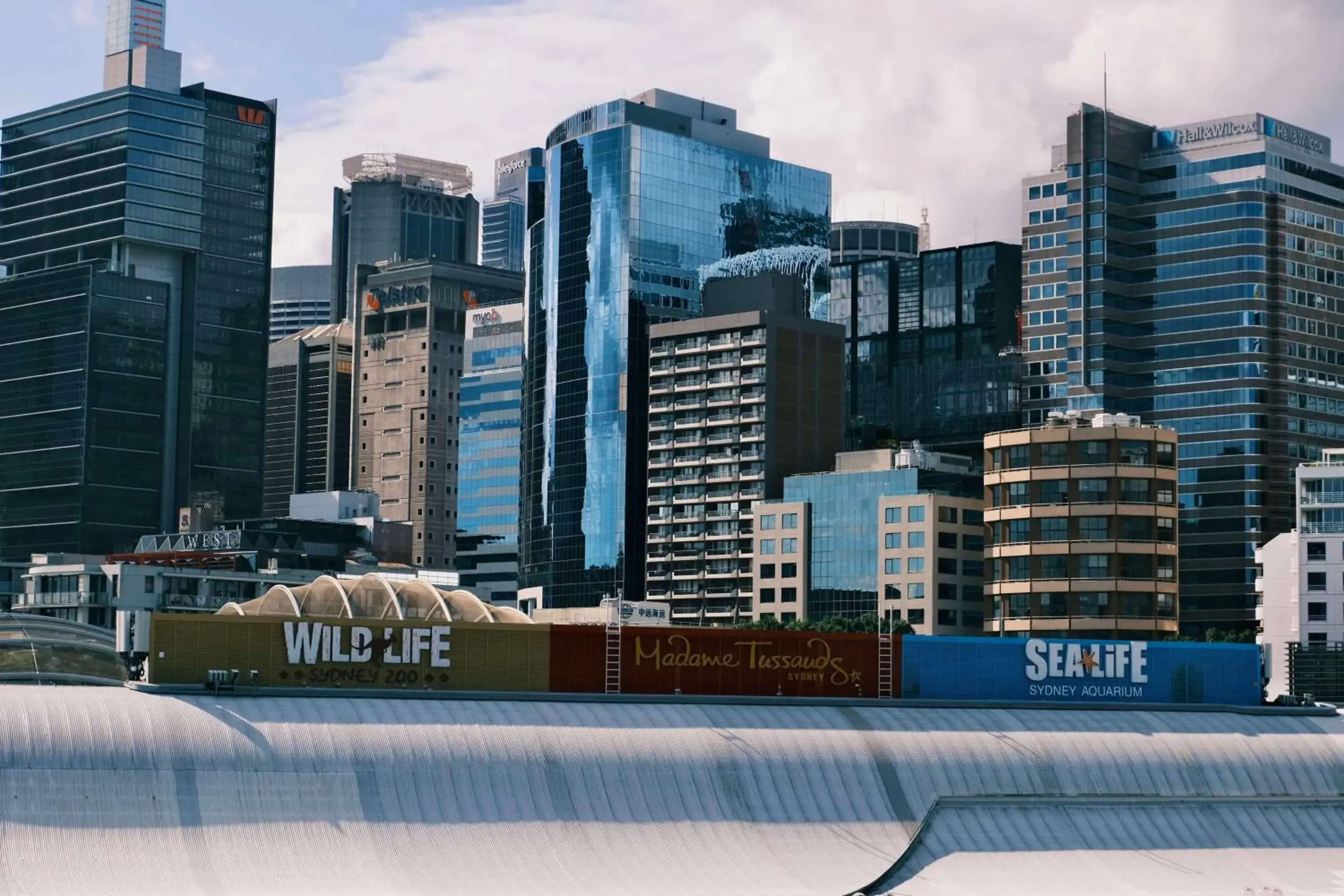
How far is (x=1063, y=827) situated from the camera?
360 ft

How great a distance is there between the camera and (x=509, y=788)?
317ft

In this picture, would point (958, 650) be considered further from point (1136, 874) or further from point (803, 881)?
point (803, 881)

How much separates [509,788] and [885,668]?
30.1m

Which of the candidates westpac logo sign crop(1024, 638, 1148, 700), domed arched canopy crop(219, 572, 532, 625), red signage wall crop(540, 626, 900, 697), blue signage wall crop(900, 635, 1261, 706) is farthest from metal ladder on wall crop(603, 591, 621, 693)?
westpac logo sign crop(1024, 638, 1148, 700)

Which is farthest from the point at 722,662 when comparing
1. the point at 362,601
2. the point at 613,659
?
the point at 362,601

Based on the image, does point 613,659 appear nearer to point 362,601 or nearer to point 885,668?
point 362,601

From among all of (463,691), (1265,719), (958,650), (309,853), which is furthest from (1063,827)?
(309,853)

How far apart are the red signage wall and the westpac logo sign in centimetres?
1012

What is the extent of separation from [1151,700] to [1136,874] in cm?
2175

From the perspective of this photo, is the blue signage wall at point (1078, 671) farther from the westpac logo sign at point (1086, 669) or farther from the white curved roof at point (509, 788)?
the white curved roof at point (509, 788)

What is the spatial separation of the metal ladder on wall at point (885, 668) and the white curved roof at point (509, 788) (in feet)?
9.04

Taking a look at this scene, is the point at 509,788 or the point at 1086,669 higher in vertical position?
the point at 1086,669

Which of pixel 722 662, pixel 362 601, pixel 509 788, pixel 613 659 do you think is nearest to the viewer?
pixel 509 788

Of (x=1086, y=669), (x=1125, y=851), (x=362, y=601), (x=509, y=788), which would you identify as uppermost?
(x=362, y=601)
